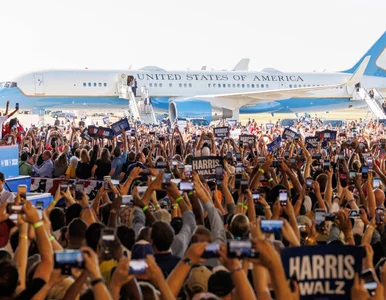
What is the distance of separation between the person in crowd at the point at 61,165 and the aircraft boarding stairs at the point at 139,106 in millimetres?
23506

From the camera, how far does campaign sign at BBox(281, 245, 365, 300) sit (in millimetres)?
4000

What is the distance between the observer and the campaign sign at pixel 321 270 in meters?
4.00

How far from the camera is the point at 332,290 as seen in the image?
13.2 ft

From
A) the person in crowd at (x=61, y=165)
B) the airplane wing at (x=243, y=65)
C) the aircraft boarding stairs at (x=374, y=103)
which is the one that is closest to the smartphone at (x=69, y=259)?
the person in crowd at (x=61, y=165)

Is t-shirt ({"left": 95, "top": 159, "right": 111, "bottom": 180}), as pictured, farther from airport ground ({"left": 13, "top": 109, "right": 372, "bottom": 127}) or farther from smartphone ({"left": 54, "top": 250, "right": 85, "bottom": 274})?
airport ground ({"left": 13, "top": 109, "right": 372, "bottom": 127})

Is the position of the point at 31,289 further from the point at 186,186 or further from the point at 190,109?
the point at 190,109

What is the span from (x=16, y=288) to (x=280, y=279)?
1.34m

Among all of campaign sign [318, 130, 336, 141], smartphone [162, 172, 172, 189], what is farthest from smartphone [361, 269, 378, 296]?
campaign sign [318, 130, 336, 141]

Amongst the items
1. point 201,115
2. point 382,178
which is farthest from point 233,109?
point 382,178

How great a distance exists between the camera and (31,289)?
420cm

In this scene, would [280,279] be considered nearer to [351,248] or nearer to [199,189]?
[351,248]

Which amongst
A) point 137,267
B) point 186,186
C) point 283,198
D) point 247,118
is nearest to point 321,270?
point 137,267

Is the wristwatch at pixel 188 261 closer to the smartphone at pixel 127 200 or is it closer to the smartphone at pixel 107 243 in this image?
the smartphone at pixel 107 243

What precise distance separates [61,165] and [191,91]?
29.9m
